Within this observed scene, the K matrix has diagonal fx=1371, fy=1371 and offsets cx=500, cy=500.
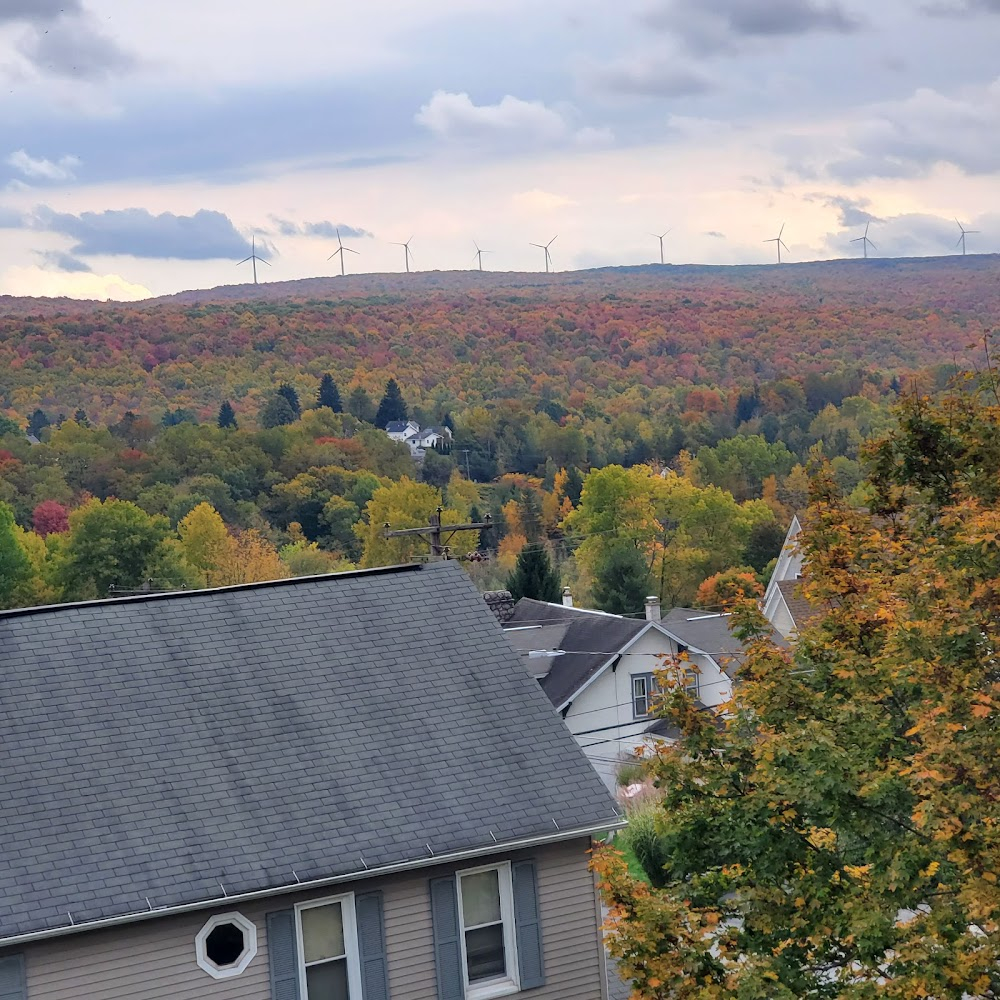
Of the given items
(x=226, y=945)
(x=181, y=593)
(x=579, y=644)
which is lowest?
(x=579, y=644)

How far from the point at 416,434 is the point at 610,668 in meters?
131

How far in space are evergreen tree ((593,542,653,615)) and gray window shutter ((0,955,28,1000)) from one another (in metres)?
56.2

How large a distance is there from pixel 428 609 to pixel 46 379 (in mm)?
177456

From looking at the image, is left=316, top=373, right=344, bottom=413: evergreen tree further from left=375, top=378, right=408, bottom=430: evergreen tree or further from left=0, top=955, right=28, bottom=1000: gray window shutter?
left=0, top=955, right=28, bottom=1000: gray window shutter

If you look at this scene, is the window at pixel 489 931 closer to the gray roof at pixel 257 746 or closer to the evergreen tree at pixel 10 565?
the gray roof at pixel 257 746

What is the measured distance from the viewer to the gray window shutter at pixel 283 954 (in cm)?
1407

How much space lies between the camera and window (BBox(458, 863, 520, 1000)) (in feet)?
49.5

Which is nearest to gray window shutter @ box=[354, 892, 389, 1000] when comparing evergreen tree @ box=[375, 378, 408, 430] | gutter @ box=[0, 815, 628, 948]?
gutter @ box=[0, 815, 628, 948]

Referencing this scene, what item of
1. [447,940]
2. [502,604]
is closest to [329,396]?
[502,604]

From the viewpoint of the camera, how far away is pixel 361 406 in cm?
18350

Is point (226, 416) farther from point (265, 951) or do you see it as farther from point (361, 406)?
point (265, 951)

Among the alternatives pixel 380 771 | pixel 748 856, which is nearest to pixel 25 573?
pixel 380 771

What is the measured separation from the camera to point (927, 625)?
994 centimetres

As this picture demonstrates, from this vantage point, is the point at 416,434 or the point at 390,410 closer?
the point at 416,434
